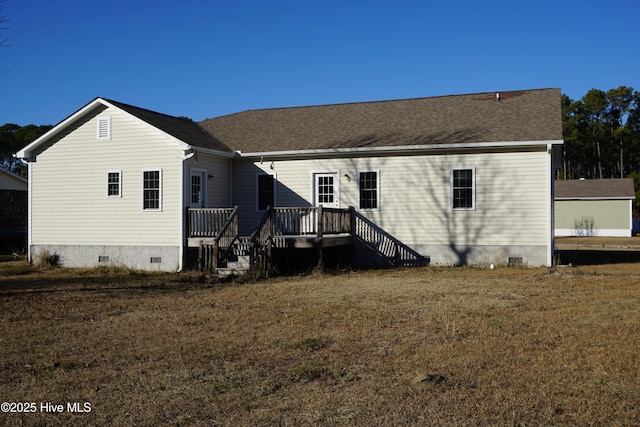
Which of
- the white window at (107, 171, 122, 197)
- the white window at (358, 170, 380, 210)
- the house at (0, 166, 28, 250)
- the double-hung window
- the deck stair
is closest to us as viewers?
the deck stair

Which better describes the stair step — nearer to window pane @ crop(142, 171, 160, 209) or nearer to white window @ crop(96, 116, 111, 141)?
window pane @ crop(142, 171, 160, 209)

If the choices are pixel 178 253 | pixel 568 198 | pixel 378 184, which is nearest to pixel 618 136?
pixel 568 198

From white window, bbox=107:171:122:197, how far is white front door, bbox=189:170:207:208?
2.40 m

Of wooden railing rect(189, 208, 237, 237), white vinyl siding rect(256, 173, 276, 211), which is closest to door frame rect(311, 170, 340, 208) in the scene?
white vinyl siding rect(256, 173, 276, 211)

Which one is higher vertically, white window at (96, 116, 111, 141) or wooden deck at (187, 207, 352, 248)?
white window at (96, 116, 111, 141)

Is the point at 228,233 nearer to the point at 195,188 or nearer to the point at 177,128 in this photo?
the point at 195,188

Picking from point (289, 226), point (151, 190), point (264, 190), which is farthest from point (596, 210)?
point (151, 190)

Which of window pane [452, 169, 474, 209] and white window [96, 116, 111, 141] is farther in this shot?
white window [96, 116, 111, 141]

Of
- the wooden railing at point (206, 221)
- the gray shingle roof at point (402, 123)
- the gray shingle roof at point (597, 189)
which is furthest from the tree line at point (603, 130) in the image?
the wooden railing at point (206, 221)

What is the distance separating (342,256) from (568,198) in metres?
29.7

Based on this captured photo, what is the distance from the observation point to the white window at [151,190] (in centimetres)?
1927

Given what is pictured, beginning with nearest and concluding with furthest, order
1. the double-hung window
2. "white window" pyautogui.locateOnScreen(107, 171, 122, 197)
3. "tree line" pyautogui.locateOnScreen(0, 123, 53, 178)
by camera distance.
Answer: the double-hung window → "white window" pyautogui.locateOnScreen(107, 171, 122, 197) → "tree line" pyautogui.locateOnScreen(0, 123, 53, 178)

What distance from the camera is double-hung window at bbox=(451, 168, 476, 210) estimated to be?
18.9 meters

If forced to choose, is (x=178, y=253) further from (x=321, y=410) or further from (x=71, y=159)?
(x=321, y=410)
